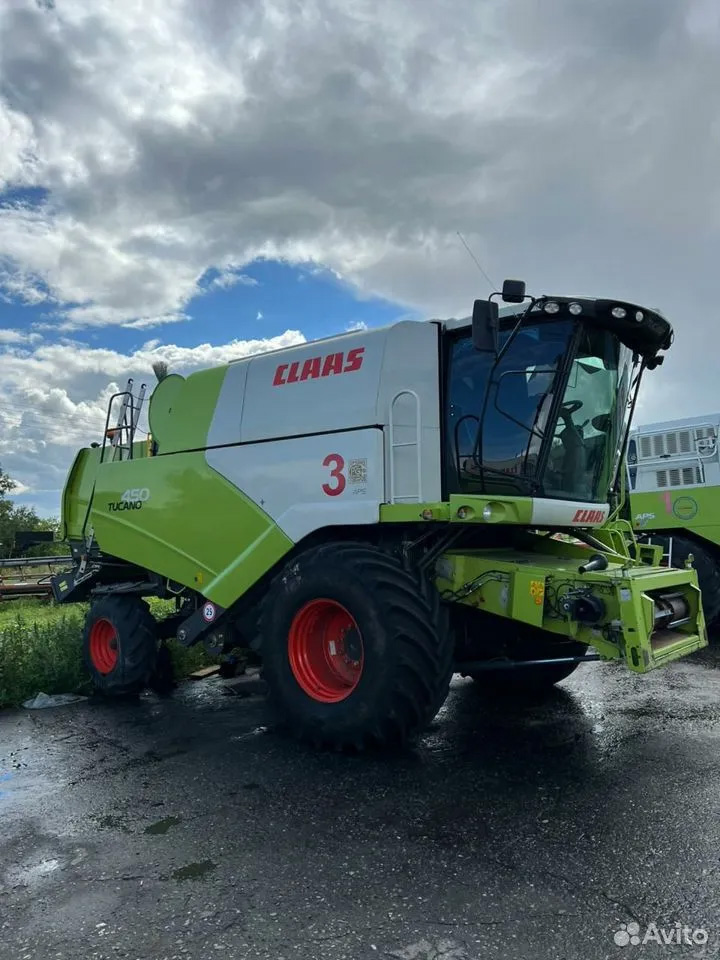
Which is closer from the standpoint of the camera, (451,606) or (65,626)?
(451,606)

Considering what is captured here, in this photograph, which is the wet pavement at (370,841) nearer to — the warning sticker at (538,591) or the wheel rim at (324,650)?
the wheel rim at (324,650)

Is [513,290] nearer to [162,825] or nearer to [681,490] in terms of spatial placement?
[162,825]

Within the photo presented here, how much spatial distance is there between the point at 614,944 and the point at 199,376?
5.55 metres

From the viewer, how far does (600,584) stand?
15.0ft

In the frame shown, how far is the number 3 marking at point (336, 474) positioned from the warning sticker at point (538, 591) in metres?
1.57

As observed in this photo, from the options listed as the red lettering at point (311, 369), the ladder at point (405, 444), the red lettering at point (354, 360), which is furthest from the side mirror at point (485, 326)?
the red lettering at point (311, 369)

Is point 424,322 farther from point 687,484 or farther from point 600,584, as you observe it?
point 687,484

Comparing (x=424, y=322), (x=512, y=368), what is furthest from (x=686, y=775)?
(x=424, y=322)

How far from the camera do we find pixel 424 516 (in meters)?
4.99

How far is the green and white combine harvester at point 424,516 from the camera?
4719mm

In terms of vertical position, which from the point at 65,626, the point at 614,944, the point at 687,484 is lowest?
the point at 614,944

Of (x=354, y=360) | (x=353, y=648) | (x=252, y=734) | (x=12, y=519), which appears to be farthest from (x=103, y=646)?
(x=12, y=519)

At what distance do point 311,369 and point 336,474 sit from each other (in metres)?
0.94

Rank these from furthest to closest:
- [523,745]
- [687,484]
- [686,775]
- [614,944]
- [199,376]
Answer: [687,484] → [199,376] → [523,745] → [686,775] → [614,944]
